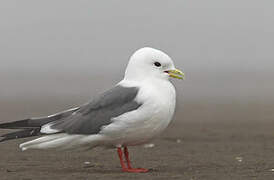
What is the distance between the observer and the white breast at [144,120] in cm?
1023

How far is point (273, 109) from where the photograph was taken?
78.3 feet

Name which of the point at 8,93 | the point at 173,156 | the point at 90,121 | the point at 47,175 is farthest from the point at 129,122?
the point at 8,93

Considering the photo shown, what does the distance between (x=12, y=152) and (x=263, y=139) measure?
15.8 ft

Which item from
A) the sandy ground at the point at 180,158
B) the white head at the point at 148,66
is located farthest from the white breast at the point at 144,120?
the sandy ground at the point at 180,158

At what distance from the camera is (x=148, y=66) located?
10.8 metres

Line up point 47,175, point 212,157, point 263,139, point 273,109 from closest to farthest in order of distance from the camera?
point 47,175 < point 212,157 < point 263,139 < point 273,109

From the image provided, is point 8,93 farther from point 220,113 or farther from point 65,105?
point 220,113

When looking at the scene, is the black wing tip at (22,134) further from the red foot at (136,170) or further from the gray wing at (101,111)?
the red foot at (136,170)

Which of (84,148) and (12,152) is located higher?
(12,152)

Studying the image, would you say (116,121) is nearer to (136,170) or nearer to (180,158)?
(136,170)

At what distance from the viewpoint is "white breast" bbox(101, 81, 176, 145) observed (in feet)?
33.6

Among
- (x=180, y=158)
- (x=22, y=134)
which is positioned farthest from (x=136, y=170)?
(x=180, y=158)

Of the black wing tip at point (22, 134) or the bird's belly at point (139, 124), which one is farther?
the black wing tip at point (22, 134)

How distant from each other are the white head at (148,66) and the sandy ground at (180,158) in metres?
1.17
